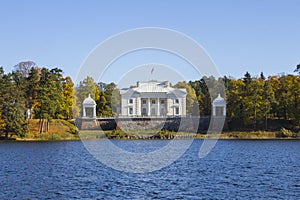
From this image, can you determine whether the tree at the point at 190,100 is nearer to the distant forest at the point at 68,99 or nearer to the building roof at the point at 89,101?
the distant forest at the point at 68,99

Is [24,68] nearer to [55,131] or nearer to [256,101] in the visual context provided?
[55,131]

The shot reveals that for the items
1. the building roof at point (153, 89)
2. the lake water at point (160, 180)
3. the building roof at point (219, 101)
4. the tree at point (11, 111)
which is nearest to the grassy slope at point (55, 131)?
the tree at point (11, 111)

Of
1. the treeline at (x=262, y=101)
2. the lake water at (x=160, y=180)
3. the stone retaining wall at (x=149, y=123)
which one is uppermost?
the treeline at (x=262, y=101)

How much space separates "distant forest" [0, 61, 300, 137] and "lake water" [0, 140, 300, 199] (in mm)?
31326

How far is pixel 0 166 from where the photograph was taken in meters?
39.0

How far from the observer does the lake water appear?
2569cm

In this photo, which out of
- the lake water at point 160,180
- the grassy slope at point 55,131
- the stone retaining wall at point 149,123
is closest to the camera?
the lake water at point 160,180

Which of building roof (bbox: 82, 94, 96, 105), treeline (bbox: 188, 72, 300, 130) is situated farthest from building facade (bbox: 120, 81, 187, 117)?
treeline (bbox: 188, 72, 300, 130)

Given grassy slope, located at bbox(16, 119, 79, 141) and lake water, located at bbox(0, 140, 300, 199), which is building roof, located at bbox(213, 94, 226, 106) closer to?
grassy slope, located at bbox(16, 119, 79, 141)

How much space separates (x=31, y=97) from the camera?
8638 centimetres

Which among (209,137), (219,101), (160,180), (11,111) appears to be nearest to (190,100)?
(219,101)

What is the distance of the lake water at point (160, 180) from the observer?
1011 inches

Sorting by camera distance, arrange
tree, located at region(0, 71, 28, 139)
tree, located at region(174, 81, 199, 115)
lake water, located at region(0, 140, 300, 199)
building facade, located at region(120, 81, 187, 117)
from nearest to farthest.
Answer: lake water, located at region(0, 140, 300, 199), tree, located at region(0, 71, 28, 139), building facade, located at region(120, 81, 187, 117), tree, located at region(174, 81, 199, 115)

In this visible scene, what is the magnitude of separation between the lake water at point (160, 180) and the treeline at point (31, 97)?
30.1 m
